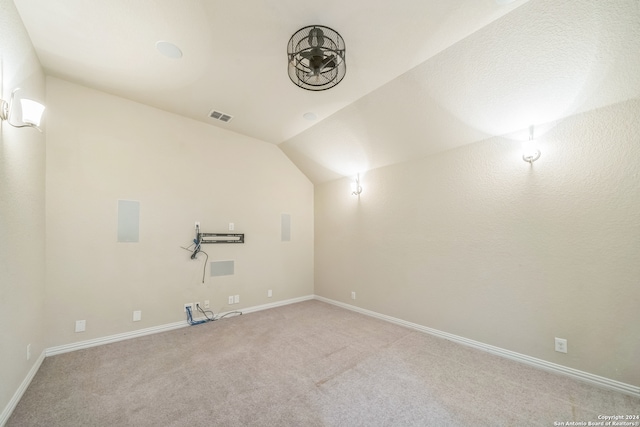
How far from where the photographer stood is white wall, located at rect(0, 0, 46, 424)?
181cm

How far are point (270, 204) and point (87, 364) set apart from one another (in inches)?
123

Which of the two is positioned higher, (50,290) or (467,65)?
(467,65)

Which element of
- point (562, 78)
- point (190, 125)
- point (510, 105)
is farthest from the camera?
point (190, 125)

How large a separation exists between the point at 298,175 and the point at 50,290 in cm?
385

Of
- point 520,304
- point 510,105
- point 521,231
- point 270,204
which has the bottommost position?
point 520,304

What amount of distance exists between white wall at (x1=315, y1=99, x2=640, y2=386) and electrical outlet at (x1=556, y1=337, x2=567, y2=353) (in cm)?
5

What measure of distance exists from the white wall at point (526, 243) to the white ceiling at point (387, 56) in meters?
0.36

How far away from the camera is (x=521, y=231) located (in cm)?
270

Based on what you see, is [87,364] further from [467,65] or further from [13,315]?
[467,65]

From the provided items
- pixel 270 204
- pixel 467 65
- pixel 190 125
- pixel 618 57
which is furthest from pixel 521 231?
pixel 190 125

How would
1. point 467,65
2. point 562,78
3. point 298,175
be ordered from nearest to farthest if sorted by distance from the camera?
point 562,78 < point 467,65 < point 298,175

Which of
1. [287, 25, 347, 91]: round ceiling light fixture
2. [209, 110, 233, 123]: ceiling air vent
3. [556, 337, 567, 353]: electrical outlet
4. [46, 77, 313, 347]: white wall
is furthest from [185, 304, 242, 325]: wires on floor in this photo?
[556, 337, 567, 353]: electrical outlet

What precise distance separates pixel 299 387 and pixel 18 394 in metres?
2.22

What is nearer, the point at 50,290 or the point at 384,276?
the point at 50,290
